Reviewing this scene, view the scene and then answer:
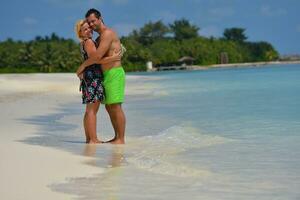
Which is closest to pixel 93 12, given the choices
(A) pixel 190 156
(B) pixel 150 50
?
(A) pixel 190 156

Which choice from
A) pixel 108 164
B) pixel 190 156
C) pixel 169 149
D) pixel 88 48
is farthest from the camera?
pixel 88 48

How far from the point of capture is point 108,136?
6.91 metres

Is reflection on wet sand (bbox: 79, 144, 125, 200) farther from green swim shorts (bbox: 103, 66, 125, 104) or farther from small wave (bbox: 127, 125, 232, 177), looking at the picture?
green swim shorts (bbox: 103, 66, 125, 104)

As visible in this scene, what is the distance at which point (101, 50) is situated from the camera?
5.70 m

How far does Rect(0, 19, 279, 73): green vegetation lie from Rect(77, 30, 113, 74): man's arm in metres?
60.4

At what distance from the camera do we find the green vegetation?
68.9m

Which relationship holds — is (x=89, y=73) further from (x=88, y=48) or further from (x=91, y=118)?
(x=91, y=118)

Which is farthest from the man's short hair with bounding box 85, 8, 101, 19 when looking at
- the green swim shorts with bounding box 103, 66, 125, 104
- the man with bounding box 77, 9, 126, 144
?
the green swim shorts with bounding box 103, 66, 125, 104

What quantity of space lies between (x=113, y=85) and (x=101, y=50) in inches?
15.3

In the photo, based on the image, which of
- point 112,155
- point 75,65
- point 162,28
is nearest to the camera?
Result: point 112,155

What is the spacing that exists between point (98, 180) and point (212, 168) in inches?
40.9

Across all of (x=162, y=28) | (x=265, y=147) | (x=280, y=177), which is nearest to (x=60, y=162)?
(x=280, y=177)

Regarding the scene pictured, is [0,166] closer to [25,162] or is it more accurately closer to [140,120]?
[25,162]

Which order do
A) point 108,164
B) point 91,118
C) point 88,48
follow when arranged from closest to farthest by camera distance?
point 108,164 < point 88,48 < point 91,118
